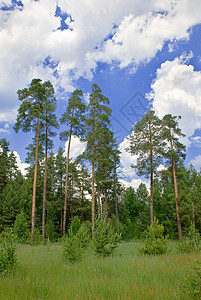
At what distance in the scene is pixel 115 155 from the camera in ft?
87.8

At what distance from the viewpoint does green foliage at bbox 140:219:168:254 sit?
974 cm

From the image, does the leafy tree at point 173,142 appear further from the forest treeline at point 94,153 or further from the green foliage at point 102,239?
the green foliage at point 102,239

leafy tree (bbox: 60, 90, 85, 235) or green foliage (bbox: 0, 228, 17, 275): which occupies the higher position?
leafy tree (bbox: 60, 90, 85, 235)

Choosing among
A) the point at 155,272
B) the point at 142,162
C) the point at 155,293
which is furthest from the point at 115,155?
the point at 155,293

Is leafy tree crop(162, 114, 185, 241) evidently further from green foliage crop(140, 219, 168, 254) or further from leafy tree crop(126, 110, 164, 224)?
green foliage crop(140, 219, 168, 254)

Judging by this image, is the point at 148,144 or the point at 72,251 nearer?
the point at 72,251

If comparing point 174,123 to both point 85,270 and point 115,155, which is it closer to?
point 115,155

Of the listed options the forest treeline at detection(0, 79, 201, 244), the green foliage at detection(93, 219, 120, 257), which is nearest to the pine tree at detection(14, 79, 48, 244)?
the forest treeline at detection(0, 79, 201, 244)

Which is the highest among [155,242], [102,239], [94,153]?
[94,153]

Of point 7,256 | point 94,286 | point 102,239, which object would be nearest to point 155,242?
point 102,239

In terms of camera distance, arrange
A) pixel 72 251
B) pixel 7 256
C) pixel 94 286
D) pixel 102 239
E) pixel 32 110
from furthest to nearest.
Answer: pixel 32 110
pixel 102 239
pixel 72 251
pixel 7 256
pixel 94 286

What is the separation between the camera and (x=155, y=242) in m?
9.86

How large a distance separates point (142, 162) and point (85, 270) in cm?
1679

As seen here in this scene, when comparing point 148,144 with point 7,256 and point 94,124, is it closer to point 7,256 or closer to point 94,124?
point 94,124
